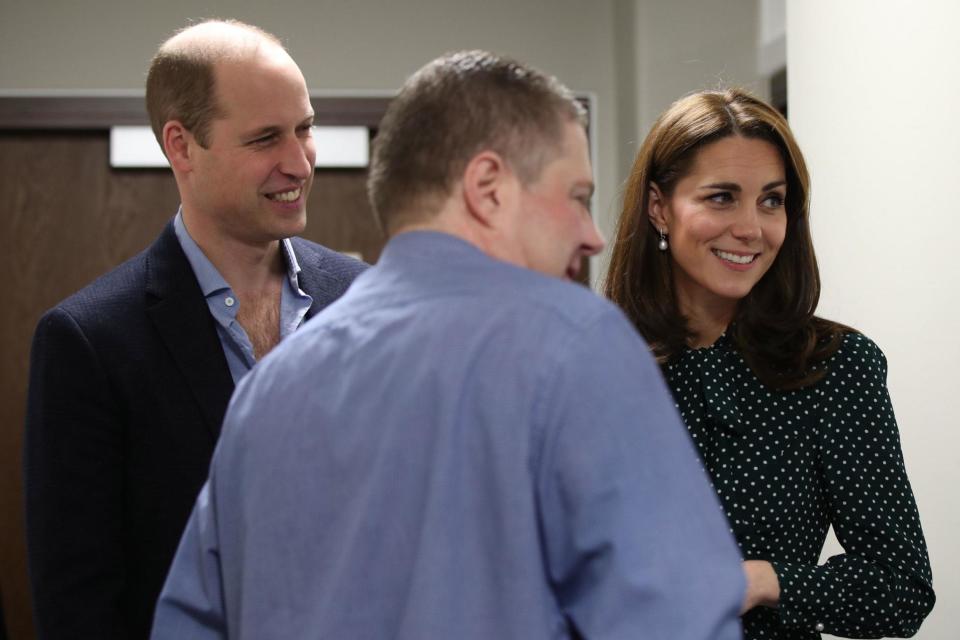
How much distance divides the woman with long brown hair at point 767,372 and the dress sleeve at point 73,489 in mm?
730

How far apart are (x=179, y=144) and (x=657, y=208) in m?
0.68

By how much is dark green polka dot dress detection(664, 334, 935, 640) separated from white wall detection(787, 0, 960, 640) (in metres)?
0.49

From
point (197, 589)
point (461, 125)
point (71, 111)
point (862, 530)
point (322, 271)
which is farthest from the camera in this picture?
point (71, 111)

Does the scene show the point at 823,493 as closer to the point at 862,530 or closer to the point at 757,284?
the point at 862,530

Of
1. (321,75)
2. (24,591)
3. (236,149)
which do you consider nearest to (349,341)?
(236,149)

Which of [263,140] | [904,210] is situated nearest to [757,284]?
[904,210]

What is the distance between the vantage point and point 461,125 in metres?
0.89

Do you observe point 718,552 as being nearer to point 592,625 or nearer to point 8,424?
point 592,625

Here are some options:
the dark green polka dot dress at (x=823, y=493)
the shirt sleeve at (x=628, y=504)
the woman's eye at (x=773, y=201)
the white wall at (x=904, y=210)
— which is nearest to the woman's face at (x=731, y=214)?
the woman's eye at (x=773, y=201)

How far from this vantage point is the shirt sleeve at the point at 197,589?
3.27 ft

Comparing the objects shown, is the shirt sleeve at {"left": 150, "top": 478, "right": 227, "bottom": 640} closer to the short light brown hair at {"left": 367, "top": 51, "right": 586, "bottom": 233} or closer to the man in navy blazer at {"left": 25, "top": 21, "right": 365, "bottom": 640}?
the short light brown hair at {"left": 367, "top": 51, "right": 586, "bottom": 233}

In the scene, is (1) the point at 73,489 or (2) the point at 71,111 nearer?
(1) the point at 73,489

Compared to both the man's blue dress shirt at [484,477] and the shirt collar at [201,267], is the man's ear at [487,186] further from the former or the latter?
the shirt collar at [201,267]

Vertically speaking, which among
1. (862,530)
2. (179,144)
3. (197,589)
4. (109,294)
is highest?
(179,144)
